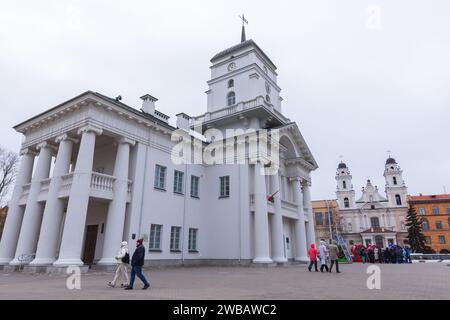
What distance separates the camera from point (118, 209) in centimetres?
1855

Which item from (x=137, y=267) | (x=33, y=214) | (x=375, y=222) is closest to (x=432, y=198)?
(x=375, y=222)

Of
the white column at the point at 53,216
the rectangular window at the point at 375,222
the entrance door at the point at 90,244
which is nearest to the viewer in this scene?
the white column at the point at 53,216

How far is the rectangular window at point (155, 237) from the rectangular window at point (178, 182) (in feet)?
10.6

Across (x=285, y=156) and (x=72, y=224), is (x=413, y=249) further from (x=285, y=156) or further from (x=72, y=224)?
(x=72, y=224)

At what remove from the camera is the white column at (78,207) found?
53.0 feet

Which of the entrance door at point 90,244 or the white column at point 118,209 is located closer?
the white column at point 118,209

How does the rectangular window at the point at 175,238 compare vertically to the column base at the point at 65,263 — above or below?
above

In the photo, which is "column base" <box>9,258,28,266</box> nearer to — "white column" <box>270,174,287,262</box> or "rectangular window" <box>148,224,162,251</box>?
"rectangular window" <box>148,224,162,251</box>

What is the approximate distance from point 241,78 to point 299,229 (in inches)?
614

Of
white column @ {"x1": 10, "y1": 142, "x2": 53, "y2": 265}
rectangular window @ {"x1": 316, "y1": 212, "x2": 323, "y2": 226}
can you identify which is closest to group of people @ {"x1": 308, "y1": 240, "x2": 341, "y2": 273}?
white column @ {"x1": 10, "y1": 142, "x2": 53, "y2": 265}

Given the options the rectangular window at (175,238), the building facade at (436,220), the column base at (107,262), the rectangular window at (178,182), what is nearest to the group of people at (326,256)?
the rectangular window at (175,238)

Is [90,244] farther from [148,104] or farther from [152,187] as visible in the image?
[148,104]

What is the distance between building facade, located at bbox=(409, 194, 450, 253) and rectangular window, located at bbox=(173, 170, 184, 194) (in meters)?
72.3

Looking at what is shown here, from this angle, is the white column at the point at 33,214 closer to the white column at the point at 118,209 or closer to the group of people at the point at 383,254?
the white column at the point at 118,209
